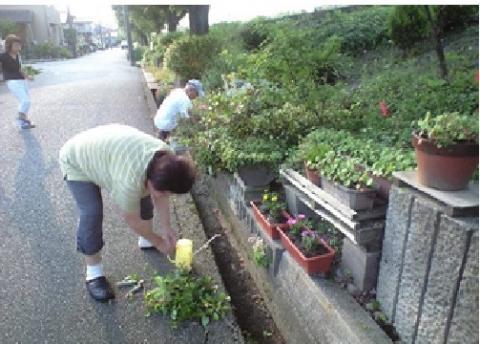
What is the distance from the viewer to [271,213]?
354 centimetres

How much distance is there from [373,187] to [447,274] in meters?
0.72

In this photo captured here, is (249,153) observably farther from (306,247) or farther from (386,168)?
(386,168)

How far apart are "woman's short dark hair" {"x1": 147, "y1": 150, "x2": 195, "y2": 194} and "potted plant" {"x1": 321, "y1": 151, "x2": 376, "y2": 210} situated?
0.90 metres

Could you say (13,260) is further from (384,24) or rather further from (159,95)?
(384,24)

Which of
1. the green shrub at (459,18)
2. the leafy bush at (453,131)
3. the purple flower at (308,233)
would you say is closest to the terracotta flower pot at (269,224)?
the purple flower at (308,233)

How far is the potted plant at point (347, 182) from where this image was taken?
2549 millimetres

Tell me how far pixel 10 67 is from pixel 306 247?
7.07m

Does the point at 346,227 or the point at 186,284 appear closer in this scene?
the point at 346,227

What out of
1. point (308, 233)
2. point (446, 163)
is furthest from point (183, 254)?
point (446, 163)

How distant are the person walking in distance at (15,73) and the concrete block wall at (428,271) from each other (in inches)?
296

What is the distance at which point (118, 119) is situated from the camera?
9250 mm

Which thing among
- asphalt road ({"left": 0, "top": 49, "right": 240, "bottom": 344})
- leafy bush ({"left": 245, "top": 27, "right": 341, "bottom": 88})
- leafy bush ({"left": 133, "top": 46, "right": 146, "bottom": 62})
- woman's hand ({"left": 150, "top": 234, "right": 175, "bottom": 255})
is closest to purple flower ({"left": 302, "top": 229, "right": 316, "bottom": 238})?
asphalt road ({"left": 0, "top": 49, "right": 240, "bottom": 344})

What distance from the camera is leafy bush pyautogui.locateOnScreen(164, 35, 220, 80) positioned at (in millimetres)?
11141

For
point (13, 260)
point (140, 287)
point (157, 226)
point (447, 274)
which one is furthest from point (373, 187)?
point (13, 260)
